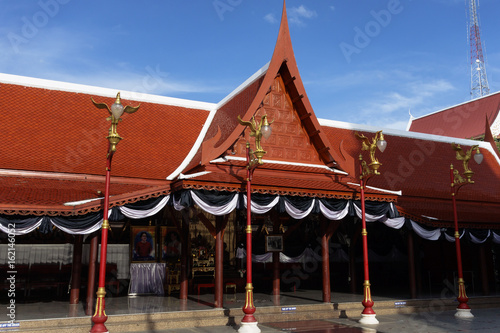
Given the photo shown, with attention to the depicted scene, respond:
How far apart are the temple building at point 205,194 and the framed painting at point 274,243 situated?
1.3 inches

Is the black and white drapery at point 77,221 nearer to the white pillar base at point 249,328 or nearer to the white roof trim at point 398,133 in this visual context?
the white pillar base at point 249,328

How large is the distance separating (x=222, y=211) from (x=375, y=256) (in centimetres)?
1146

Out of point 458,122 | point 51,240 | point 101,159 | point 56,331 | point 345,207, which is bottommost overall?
point 56,331

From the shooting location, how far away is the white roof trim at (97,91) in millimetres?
14266

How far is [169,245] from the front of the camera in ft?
49.4

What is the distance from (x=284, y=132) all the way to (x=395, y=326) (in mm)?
6410

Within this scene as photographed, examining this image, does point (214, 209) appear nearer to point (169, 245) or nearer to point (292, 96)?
point (169, 245)

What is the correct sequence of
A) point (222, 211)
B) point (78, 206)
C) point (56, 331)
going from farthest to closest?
point (222, 211) → point (78, 206) → point (56, 331)

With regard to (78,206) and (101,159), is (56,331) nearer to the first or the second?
(78,206)

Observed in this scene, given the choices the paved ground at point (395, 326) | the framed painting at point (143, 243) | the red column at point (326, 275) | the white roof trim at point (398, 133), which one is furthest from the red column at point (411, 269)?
the framed painting at point (143, 243)

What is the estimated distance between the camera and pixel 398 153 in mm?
19938

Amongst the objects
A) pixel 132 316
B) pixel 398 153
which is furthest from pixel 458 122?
pixel 132 316

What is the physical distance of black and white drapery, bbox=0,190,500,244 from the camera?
9.80m

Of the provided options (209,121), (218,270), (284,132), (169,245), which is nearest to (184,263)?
(218,270)
